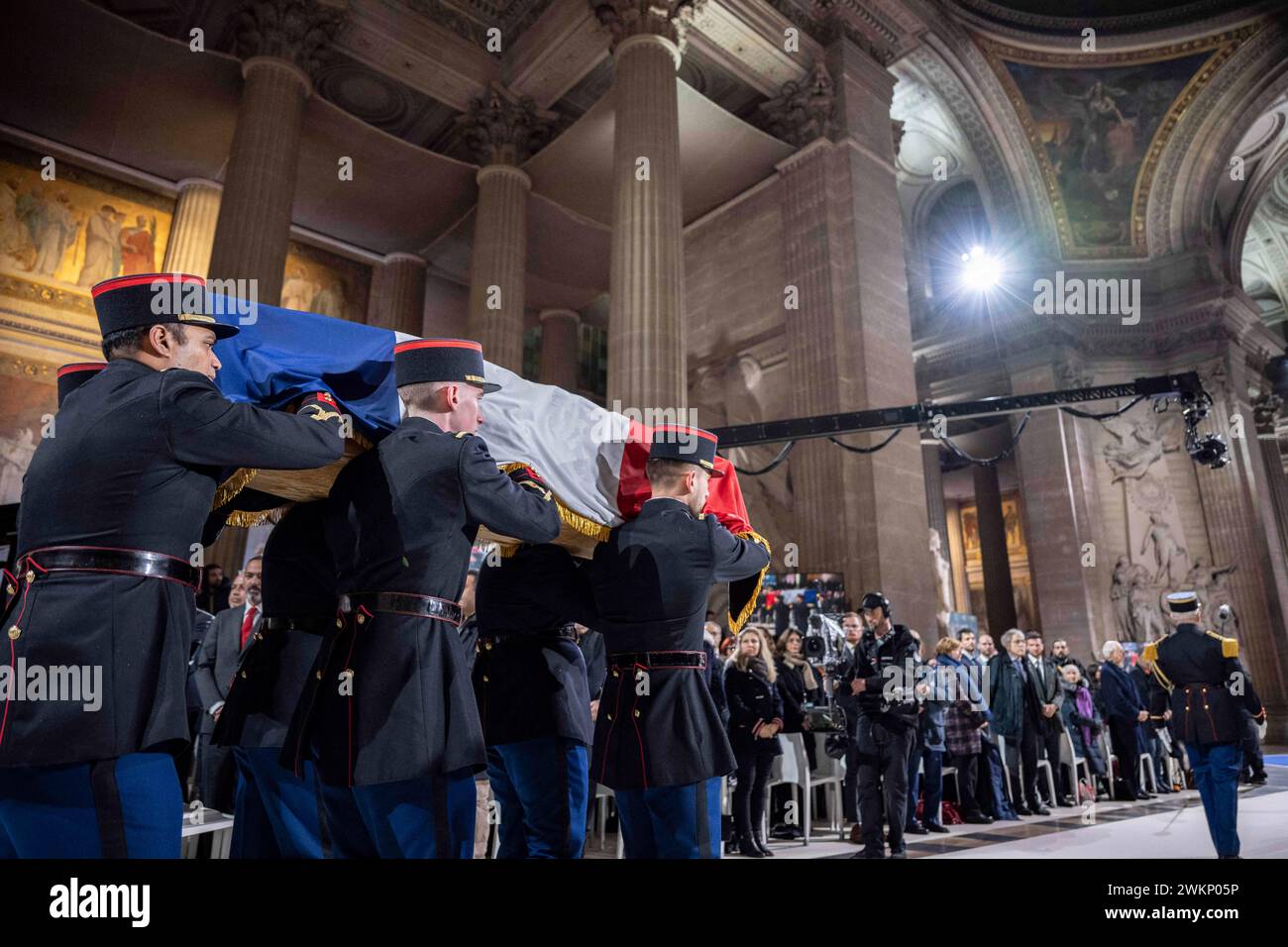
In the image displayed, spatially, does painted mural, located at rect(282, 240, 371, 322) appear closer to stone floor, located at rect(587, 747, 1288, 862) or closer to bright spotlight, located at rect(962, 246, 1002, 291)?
stone floor, located at rect(587, 747, 1288, 862)

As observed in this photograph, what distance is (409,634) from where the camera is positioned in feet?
7.36

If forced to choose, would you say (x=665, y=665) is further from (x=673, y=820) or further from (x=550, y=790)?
(x=550, y=790)

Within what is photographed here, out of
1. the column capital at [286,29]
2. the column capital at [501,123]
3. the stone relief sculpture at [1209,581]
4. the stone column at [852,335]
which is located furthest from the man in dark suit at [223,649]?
the stone relief sculpture at [1209,581]

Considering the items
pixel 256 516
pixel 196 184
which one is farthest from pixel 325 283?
pixel 256 516

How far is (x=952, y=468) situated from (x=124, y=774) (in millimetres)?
27018

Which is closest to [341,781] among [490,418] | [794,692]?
[490,418]

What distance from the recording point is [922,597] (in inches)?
431

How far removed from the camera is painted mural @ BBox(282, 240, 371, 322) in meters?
14.7

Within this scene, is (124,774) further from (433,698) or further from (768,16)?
(768,16)

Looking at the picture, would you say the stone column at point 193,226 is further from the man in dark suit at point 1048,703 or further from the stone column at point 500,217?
the man in dark suit at point 1048,703

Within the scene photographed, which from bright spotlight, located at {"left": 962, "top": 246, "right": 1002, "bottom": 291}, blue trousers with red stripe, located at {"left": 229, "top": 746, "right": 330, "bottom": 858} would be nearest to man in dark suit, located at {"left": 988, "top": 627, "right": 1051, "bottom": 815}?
blue trousers with red stripe, located at {"left": 229, "top": 746, "right": 330, "bottom": 858}

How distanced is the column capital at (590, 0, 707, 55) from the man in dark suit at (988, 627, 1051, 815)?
26.7ft

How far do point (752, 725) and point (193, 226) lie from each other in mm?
12494

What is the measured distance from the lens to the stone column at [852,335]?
10.9 metres
